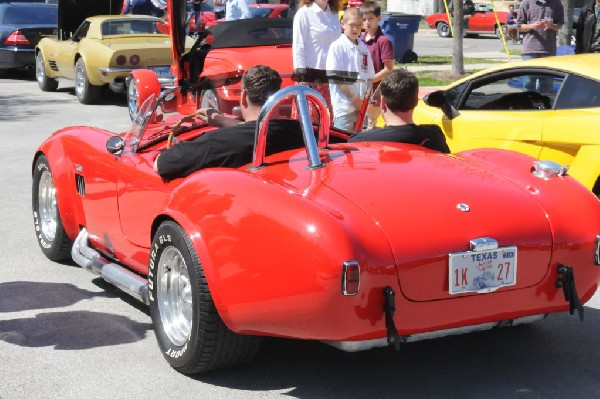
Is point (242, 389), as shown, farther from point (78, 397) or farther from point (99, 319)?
point (99, 319)

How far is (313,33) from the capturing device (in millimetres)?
9664

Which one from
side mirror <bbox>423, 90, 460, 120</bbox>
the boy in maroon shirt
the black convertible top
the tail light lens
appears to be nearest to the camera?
the tail light lens

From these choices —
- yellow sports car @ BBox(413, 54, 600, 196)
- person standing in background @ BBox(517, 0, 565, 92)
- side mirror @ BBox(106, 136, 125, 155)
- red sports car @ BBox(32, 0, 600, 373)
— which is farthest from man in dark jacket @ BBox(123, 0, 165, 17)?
red sports car @ BBox(32, 0, 600, 373)

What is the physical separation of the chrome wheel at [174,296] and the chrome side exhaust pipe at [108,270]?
24 cm

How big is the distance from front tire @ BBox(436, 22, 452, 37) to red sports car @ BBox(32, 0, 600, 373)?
110 ft

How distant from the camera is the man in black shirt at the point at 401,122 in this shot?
557 centimetres

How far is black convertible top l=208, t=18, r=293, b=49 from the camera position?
13.2 meters

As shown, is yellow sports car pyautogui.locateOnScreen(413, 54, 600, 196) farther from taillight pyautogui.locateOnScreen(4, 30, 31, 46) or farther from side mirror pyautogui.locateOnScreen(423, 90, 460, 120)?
taillight pyautogui.locateOnScreen(4, 30, 31, 46)

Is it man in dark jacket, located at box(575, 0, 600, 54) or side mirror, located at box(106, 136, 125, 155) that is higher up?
man in dark jacket, located at box(575, 0, 600, 54)

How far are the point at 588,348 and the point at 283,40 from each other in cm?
902

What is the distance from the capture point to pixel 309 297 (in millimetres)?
4148

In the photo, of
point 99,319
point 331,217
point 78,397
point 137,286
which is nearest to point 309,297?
point 331,217

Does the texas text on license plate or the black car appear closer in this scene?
the texas text on license plate

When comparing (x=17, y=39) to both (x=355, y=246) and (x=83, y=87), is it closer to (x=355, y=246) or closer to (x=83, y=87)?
(x=83, y=87)
